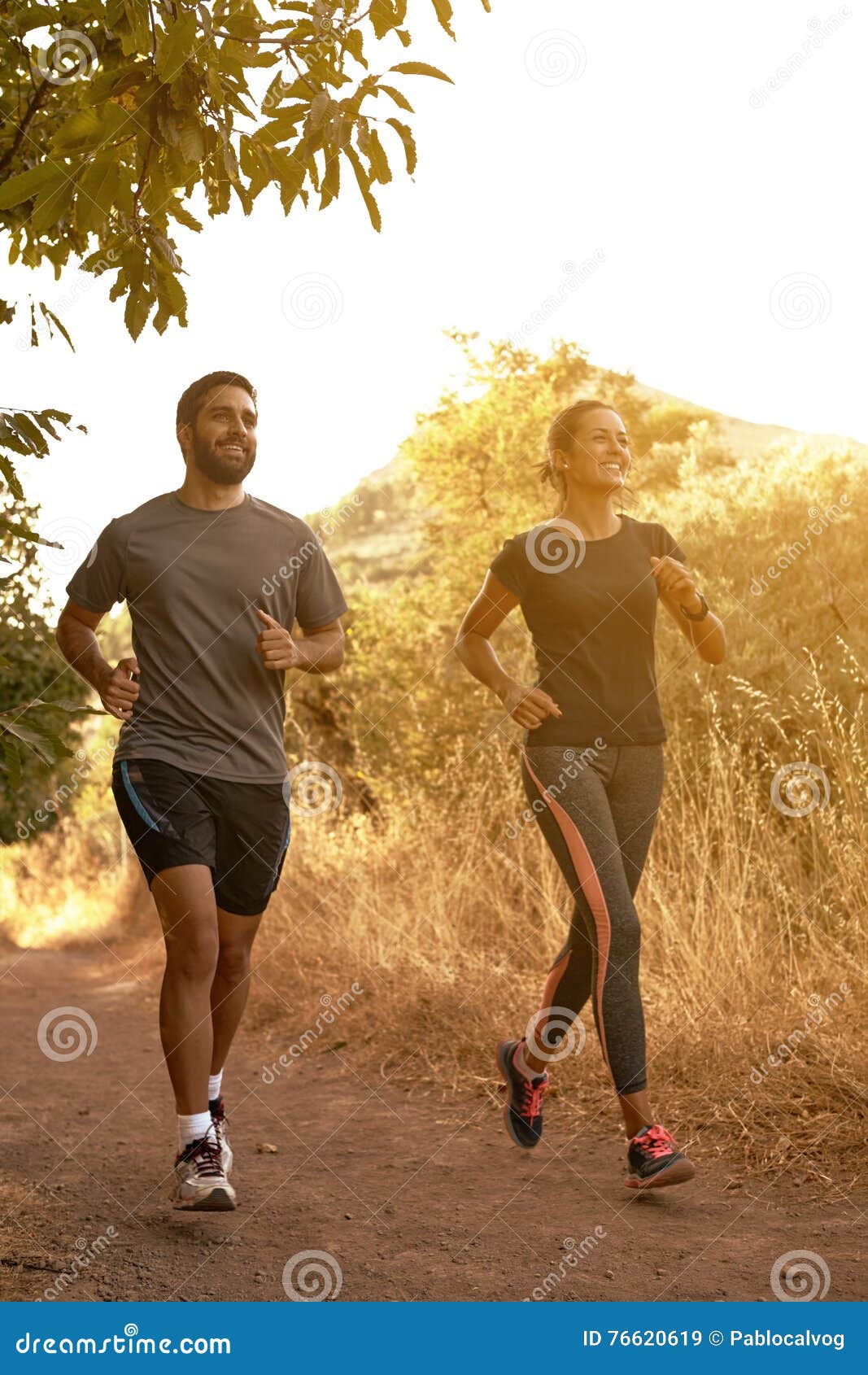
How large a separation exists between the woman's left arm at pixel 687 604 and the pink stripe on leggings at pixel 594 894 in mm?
745

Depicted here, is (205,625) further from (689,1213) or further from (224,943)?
(689,1213)

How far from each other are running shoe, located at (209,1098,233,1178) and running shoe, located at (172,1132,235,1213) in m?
0.05

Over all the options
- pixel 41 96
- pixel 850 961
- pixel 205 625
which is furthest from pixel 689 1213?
pixel 41 96

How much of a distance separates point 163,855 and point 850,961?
2.46 m

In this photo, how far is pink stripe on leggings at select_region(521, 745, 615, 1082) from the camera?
4148 mm

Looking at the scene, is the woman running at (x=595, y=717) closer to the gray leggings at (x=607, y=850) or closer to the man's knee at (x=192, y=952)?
the gray leggings at (x=607, y=850)

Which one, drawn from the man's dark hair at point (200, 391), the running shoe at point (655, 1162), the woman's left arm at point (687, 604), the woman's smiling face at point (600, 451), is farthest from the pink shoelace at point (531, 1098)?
the man's dark hair at point (200, 391)

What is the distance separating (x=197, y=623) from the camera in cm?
408

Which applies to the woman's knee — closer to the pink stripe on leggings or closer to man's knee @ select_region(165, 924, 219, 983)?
the pink stripe on leggings

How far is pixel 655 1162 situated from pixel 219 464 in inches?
93.5

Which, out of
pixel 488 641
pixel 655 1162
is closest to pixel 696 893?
pixel 488 641

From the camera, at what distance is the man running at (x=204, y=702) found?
388 centimetres

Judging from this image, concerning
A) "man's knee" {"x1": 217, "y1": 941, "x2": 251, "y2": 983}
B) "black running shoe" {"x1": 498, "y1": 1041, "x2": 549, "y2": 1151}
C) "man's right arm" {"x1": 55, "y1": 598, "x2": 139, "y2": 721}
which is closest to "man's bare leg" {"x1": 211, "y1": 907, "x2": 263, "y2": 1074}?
"man's knee" {"x1": 217, "y1": 941, "x2": 251, "y2": 983}

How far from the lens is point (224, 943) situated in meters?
4.23
